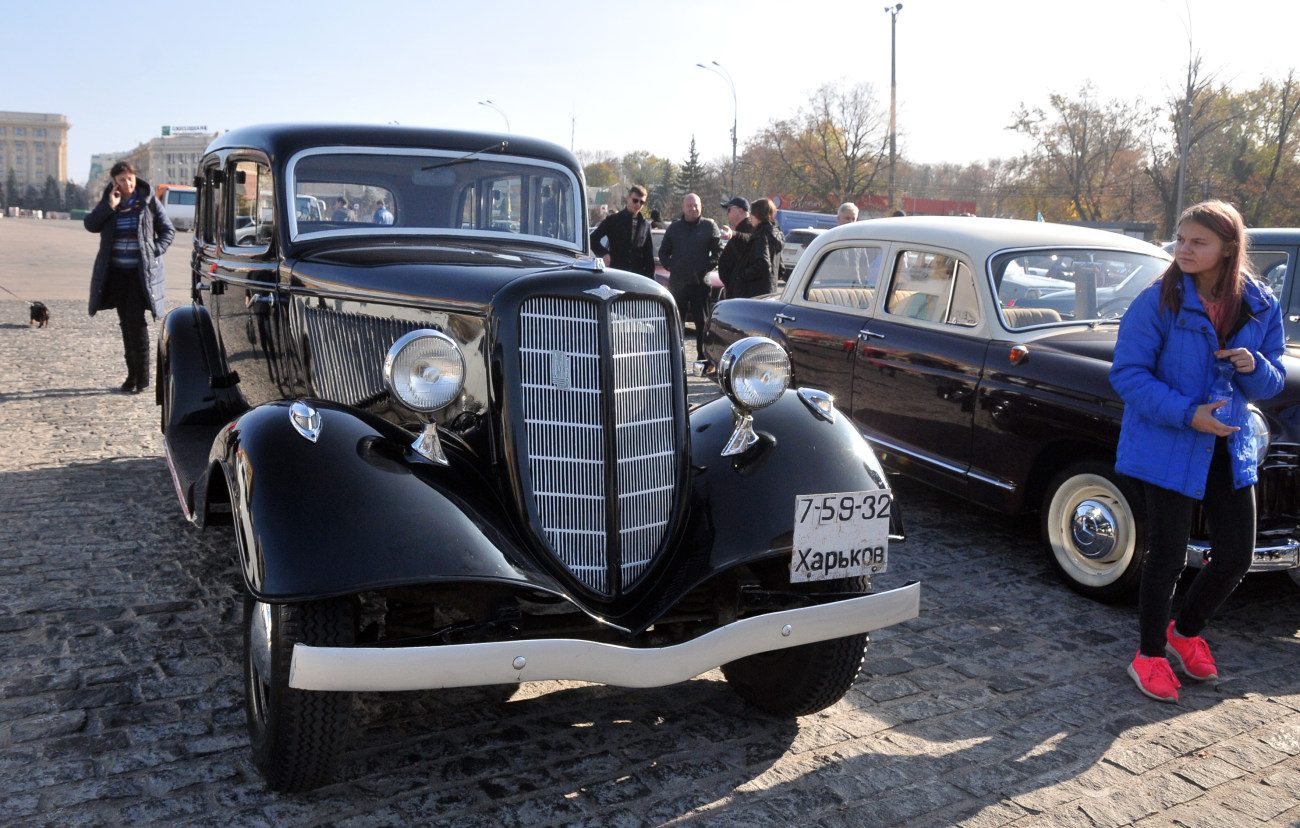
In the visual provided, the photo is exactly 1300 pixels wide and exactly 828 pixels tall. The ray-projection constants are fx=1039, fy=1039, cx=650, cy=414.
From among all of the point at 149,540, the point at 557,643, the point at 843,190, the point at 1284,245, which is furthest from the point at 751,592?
the point at 843,190

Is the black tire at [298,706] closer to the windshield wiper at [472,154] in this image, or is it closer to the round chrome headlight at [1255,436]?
the windshield wiper at [472,154]

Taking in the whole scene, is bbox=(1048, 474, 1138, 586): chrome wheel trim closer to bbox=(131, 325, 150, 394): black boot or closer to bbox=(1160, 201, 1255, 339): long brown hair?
bbox=(1160, 201, 1255, 339): long brown hair

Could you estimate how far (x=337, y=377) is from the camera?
4.08m

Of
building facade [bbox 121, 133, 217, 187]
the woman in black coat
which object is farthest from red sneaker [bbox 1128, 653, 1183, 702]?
building facade [bbox 121, 133, 217, 187]

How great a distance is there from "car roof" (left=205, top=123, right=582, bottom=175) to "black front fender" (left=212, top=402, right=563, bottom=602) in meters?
1.94

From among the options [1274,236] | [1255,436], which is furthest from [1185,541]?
[1274,236]

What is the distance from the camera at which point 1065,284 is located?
5707mm

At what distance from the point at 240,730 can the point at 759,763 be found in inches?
63.5

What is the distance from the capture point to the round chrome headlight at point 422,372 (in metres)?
3.04

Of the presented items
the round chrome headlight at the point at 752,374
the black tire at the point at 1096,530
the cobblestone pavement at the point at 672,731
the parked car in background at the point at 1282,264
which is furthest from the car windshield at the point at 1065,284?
the round chrome headlight at the point at 752,374

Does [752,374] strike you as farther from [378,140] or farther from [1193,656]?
[378,140]

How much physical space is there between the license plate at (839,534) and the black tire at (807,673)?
0.15 m

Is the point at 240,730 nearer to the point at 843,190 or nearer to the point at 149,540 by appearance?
the point at 149,540

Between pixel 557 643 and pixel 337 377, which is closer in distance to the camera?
pixel 557 643
